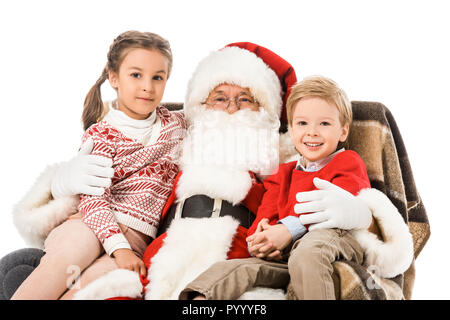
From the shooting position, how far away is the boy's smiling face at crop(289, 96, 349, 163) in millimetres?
1554

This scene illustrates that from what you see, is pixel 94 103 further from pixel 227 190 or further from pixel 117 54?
pixel 227 190

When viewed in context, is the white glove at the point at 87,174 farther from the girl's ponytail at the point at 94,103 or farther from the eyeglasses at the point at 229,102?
the eyeglasses at the point at 229,102

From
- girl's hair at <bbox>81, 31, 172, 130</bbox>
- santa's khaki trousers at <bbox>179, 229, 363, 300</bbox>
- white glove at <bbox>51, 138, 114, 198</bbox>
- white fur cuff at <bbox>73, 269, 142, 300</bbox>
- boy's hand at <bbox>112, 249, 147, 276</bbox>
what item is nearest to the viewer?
santa's khaki trousers at <bbox>179, 229, 363, 300</bbox>

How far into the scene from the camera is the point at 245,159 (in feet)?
5.83

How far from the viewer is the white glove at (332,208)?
140 cm

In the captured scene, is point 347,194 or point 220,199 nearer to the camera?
point 347,194

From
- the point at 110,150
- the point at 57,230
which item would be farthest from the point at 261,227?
the point at 57,230

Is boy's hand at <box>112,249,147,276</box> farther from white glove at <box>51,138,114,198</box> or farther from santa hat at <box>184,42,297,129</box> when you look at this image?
santa hat at <box>184,42,297,129</box>

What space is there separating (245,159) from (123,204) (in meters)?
0.48

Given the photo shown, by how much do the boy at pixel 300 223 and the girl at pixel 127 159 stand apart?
39 centimetres

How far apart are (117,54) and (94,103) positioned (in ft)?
0.73

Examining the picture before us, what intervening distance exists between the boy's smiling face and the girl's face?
0.54 meters

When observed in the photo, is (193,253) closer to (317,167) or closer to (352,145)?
(317,167)

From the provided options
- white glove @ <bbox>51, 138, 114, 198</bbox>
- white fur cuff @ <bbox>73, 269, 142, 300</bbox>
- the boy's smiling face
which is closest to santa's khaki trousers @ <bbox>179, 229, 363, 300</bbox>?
white fur cuff @ <bbox>73, 269, 142, 300</bbox>
